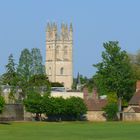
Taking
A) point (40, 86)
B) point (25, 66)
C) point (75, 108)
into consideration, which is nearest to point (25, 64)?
point (25, 66)

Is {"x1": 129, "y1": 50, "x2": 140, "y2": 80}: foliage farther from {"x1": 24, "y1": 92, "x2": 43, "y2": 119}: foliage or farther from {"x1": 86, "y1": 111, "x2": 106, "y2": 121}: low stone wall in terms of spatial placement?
{"x1": 24, "y1": 92, "x2": 43, "y2": 119}: foliage

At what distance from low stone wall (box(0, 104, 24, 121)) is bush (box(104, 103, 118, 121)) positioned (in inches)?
582

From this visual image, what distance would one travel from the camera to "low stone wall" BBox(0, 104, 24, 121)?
106m

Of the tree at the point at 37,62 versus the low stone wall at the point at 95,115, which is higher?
the tree at the point at 37,62

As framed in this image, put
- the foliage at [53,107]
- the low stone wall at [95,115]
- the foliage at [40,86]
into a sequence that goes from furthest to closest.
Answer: the foliage at [40,86] → the low stone wall at [95,115] → the foliage at [53,107]

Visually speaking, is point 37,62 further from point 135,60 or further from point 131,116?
point 131,116

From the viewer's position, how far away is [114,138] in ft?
169

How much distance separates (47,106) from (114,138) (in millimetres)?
55125

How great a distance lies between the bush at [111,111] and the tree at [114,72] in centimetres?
312

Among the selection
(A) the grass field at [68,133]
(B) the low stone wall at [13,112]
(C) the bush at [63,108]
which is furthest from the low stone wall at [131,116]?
(A) the grass field at [68,133]

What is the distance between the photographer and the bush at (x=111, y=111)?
374 feet

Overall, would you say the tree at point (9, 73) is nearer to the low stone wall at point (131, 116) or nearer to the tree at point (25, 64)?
the tree at point (25, 64)

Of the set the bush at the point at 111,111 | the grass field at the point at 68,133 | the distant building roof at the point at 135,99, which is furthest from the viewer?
the distant building roof at the point at 135,99

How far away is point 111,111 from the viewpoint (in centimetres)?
11425
